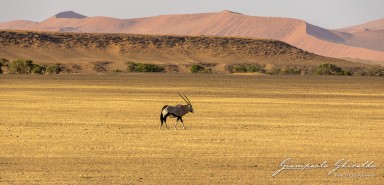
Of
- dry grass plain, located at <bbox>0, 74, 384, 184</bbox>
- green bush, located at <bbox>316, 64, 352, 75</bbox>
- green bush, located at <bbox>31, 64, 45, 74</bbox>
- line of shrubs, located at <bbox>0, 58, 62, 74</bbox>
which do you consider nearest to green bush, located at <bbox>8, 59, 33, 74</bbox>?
line of shrubs, located at <bbox>0, 58, 62, 74</bbox>

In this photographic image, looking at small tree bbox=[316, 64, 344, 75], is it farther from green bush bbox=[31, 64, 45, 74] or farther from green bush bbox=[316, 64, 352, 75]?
green bush bbox=[31, 64, 45, 74]

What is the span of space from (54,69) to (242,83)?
974 inches

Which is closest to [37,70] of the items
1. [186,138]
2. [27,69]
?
[27,69]

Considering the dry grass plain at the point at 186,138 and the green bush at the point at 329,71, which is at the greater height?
the dry grass plain at the point at 186,138

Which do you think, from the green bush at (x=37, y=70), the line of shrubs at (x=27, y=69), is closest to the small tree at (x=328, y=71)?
the line of shrubs at (x=27, y=69)

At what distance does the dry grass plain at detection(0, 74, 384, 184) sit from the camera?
13.5 metres

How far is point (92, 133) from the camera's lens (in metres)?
20.0

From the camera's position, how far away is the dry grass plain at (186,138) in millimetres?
13531

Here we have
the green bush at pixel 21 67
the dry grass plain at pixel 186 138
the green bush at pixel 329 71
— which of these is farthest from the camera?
the green bush at pixel 329 71

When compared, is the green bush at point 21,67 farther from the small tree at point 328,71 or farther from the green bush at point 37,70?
the small tree at point 328,71

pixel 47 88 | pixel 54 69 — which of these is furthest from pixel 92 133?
pixel 54 69

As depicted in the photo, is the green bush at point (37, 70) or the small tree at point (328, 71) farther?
the small tree at point (328, 71)

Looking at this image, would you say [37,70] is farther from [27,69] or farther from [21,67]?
[21,67]

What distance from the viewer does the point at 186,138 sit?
62.2 feet
